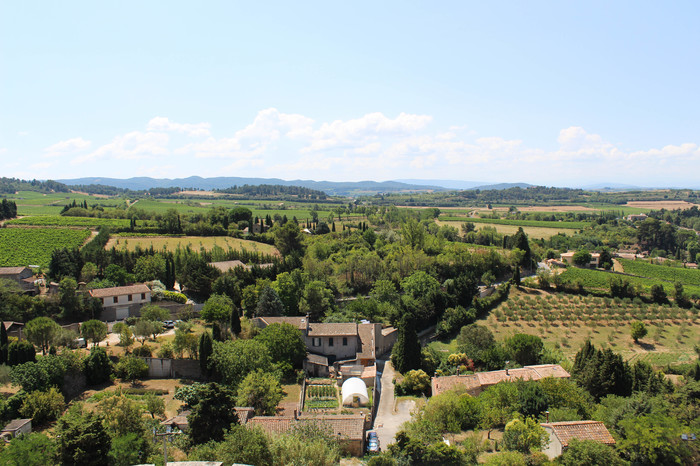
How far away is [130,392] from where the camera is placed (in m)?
28.2

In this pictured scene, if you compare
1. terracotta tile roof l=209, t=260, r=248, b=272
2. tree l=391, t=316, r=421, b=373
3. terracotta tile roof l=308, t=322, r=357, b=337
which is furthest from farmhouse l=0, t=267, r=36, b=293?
tree l=391, t=316, r=421, b=373

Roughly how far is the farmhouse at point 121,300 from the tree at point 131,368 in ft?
41.8

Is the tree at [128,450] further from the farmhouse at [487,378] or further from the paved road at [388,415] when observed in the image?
the farmhouse at [487,378]

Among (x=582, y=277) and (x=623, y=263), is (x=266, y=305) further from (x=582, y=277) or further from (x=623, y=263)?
(x=623, y=263)

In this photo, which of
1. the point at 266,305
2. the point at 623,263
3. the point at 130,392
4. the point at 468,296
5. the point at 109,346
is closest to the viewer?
the point at 130,392

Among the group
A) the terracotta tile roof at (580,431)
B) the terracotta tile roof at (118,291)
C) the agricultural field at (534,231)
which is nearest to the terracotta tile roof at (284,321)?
the terracotta tile roof at (118,291)

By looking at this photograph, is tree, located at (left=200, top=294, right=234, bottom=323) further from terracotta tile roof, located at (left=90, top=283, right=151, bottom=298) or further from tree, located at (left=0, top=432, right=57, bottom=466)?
tree, located at (left=0, top=432, right=57, bottom=466)

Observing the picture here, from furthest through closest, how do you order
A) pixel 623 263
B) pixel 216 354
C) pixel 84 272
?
pixel 623 263
pixel 84 272
pixel 216 354

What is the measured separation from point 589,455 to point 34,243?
65933 mm

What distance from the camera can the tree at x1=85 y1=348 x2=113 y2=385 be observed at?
29.0m

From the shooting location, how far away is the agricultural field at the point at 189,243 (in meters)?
63.0

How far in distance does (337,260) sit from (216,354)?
30633mm

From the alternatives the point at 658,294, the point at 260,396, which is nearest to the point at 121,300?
the point at 260,396

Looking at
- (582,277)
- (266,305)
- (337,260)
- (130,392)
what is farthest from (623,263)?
(130,392)
